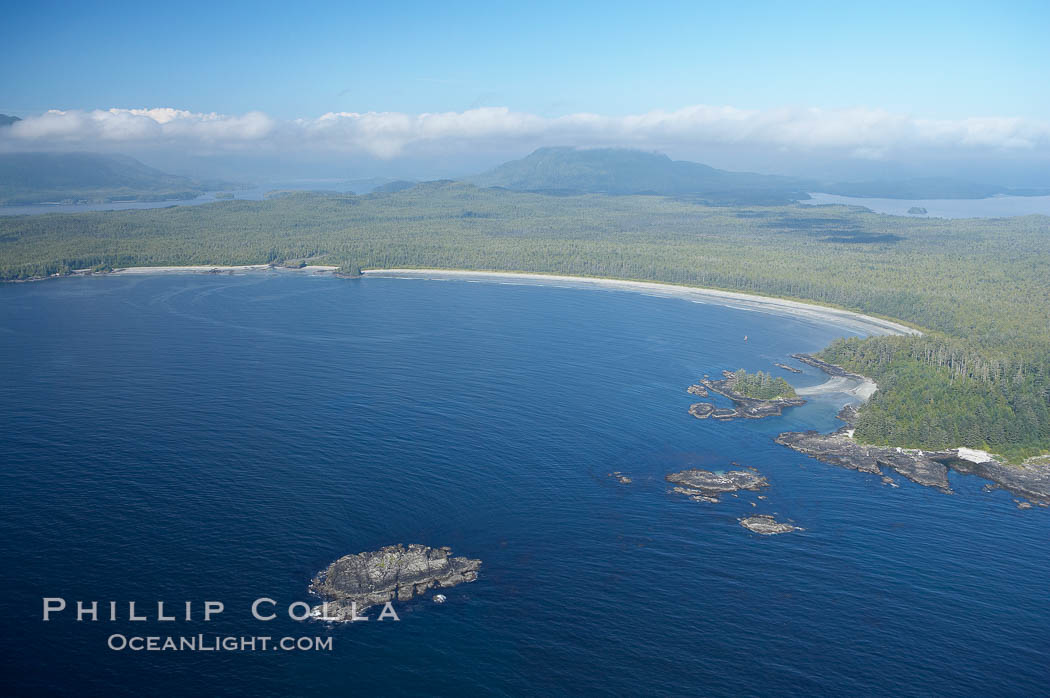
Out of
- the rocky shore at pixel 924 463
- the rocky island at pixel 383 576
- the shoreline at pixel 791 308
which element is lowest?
the rocky island at pixel 383 576

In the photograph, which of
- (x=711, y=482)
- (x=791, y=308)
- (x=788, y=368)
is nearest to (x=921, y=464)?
(x=711, y=482)

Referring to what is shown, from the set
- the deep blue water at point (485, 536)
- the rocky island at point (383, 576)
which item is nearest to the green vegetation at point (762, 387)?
the deep blue water at point (485, 536)

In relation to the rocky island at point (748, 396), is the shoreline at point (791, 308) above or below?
above

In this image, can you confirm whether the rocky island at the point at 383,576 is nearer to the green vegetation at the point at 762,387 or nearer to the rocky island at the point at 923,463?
the rocky island at the point at 923,463

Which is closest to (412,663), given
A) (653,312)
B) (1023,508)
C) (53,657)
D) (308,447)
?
(53,657)

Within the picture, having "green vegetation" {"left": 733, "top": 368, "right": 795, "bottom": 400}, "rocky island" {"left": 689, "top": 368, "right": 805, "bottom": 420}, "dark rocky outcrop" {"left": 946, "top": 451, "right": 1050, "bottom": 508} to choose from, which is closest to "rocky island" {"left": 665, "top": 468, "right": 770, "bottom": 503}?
"rocky island" {"left": 689, "top": 368, "right": 805, "bottom": 420}

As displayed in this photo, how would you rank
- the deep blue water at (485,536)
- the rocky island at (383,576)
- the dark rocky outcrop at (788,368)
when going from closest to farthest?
the deep blue water at (485,536) < the rocky island at (383,576) < the dark rocky outcrop at (788,368)

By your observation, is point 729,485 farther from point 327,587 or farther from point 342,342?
point 342,342

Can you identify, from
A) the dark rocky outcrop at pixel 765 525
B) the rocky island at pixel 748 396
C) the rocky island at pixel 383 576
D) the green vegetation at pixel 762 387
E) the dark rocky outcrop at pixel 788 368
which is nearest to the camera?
the rocky island at pixel 383 576
